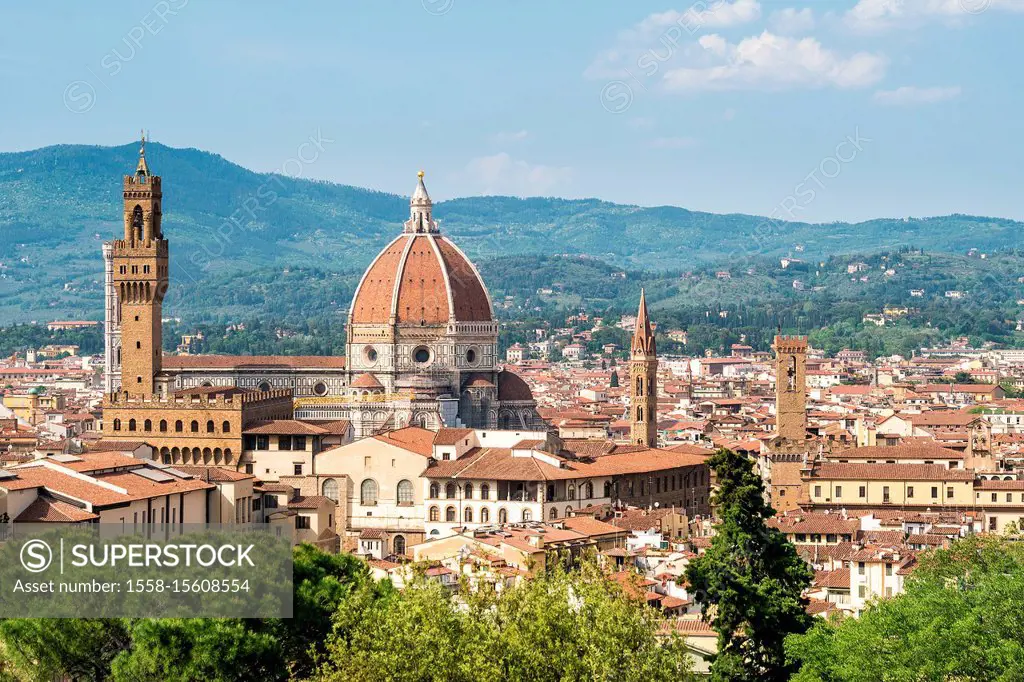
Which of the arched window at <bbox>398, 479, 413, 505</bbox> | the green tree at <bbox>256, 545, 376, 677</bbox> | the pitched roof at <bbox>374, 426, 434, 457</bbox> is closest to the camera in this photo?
the green tree at <bbox>256, 545, 376, 677</bbox>

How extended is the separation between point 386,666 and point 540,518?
1183 inches

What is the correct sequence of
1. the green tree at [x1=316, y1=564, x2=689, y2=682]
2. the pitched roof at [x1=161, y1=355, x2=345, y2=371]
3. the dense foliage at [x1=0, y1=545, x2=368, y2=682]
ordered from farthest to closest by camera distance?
1. the pitched roof at [x1=161, y1=355, x2=345, y2=371]
2. the dense foliage at [x1=0, y1=545, x2=368, y2=682]
3. the green tree at [x1=316, y1=564, x2=689, y2=682]

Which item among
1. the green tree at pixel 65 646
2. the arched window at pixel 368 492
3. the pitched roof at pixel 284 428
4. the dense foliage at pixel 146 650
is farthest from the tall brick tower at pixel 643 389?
the green tree at pixel 65 646

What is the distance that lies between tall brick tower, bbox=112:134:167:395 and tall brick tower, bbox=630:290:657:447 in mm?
23701

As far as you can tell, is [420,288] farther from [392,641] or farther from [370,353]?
[392,641]

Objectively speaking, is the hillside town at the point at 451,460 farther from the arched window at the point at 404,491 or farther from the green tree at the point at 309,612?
the green tree at the point at 309,612

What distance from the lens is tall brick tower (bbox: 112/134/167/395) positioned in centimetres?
7631

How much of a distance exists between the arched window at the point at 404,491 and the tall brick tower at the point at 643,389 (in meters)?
25.2

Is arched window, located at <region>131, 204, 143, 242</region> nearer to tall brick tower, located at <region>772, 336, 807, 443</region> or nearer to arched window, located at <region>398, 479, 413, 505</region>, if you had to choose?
arched window, located at <region>398, 479, 413, 505</region>

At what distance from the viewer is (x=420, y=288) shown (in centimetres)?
9188

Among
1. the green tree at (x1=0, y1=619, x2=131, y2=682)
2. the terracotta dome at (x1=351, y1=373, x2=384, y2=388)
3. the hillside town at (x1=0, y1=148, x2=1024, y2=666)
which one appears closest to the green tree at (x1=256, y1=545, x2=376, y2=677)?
the hillside town at (x1=0, y1=148, x2=1024, y2=666)

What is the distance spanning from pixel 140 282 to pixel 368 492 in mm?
12975

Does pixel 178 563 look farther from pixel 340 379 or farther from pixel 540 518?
pixel 340 379

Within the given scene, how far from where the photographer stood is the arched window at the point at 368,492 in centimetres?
6906
